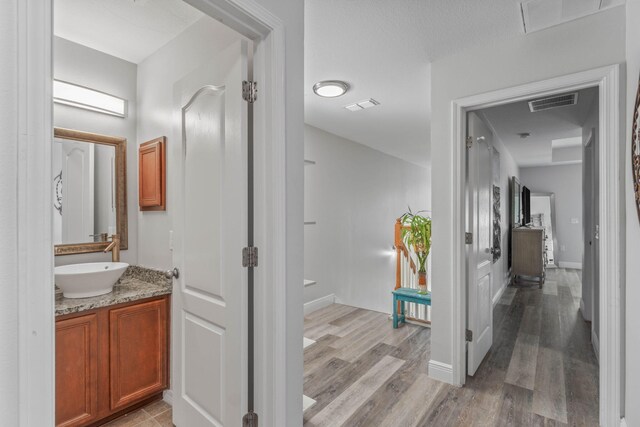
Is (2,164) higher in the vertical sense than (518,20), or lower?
lower

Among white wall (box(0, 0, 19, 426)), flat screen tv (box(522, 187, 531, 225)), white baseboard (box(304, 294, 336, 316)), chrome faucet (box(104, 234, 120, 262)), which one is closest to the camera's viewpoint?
white wall (box(0, 0, 19, 426))

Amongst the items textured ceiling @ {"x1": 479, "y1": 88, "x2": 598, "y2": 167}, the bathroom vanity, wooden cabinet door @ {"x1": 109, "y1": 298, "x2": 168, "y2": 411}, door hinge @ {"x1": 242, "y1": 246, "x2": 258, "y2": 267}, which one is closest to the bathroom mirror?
the bathroom vanity

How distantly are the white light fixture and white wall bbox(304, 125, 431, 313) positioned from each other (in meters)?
2.13

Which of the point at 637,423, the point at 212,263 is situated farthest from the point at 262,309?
the point at 637,423

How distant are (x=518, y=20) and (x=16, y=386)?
2.67 m

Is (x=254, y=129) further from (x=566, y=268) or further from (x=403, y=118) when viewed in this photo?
(x=566, y=268)

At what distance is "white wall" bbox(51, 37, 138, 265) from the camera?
2.11 m

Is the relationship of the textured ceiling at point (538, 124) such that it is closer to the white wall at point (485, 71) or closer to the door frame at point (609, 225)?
the white wall at point (485, 71)

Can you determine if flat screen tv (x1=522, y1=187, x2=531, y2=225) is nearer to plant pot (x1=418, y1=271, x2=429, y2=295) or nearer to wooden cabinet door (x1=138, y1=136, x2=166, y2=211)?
plant pot (x1=418, y1=271, x2=429, y2=295)

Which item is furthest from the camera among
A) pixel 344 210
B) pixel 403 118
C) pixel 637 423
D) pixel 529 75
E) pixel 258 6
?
pixel 344 210

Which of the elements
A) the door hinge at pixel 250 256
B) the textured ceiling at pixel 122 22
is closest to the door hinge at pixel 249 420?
the door hinge at pixel 250 256

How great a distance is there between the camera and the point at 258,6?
1193 mm

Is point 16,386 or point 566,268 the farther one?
point 566,268

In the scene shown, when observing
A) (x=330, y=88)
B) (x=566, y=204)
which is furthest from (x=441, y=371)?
(x=566, y=204)
